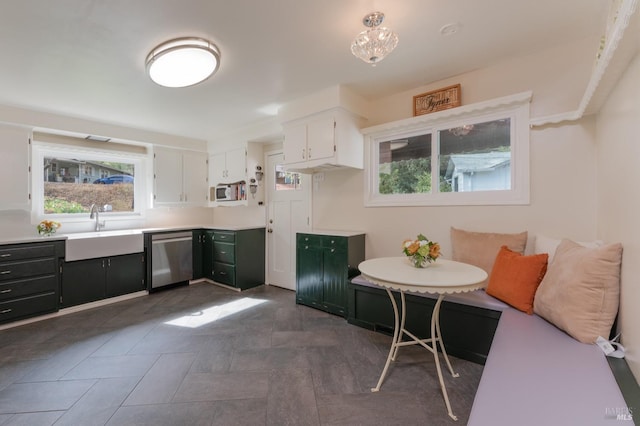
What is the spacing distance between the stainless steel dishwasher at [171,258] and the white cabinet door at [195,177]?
70 centimetres

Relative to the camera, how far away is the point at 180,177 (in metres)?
4.72

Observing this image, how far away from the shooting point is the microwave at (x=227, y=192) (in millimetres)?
4617

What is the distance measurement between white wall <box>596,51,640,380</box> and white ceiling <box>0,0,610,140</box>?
2.66 feet

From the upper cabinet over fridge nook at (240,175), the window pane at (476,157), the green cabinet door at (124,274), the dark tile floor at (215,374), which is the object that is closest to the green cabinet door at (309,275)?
the dark tile floor at (215,374)

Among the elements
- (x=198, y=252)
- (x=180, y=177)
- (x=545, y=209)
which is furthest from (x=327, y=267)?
(x=180, y=177)

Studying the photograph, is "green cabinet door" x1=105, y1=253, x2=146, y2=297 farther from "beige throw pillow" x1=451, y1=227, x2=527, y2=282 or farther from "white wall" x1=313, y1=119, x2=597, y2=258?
"beige throw pillow" x1=451, y1=227, x2=527, y2=282

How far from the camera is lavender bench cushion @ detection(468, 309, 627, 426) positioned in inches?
37.1

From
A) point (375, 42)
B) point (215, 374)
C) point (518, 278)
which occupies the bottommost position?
point (215, 374)

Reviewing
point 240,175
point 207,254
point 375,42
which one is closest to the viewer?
point 375,42

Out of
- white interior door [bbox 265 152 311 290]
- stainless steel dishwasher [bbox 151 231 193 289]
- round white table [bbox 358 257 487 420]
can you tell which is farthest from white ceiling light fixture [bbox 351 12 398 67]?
stainless steel dishwasher [bbox 151 231 193 289]

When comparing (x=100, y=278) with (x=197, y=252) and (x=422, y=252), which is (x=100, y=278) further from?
(x=422, y=252)

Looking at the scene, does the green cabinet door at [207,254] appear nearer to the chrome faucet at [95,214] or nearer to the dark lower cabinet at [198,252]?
the dark lower cabinet at [198,252]

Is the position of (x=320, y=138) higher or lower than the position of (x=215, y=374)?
higher

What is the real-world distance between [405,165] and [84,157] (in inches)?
184
